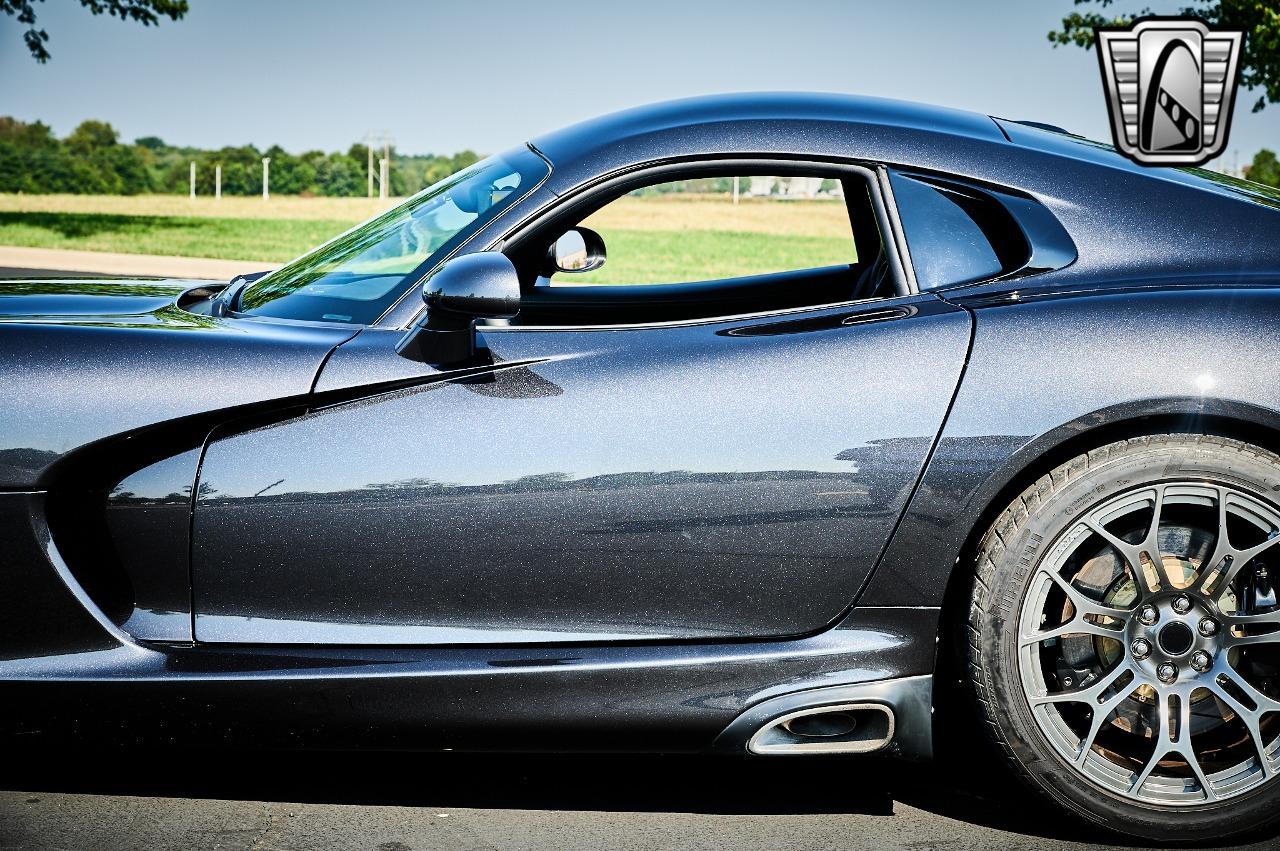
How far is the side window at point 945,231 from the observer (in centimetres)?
271

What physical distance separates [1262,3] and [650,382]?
2622 centimetres

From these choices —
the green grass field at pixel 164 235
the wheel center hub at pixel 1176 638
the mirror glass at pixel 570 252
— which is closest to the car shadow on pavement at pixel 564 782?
the wheel center hub at pixel 1176 638

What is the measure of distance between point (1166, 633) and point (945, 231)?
3.03 feet

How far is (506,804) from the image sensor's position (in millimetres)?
2861

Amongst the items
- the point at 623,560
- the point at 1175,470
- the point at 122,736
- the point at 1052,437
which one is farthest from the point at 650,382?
the point at 122,736

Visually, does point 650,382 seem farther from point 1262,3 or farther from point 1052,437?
point 1262,3

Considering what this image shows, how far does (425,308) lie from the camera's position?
8.88ft

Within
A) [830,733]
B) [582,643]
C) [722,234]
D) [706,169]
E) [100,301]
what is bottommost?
[830,733]

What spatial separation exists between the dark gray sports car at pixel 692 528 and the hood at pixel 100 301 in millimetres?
139

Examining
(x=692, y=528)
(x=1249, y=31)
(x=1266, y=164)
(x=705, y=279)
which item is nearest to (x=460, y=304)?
(x=692, y=528)

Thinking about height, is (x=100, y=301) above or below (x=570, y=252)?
below

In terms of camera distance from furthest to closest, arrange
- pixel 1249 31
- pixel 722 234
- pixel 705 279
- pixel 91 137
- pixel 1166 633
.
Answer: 1. pixel 91 137
2. pixel 722 234
3. pixel 1249 31
4. pixel 705 279
5. pixel 1166 633

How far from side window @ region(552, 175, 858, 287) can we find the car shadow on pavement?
136 centimetres

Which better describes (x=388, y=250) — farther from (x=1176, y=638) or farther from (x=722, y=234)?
(x=722, y=234)
